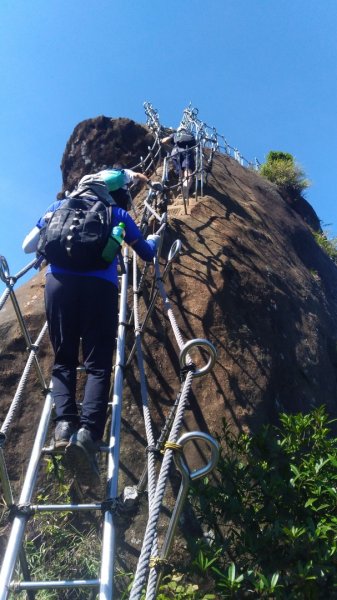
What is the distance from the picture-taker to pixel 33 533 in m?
3.50

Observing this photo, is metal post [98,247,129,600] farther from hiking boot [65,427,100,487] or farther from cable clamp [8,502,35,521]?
cable clamp [8,502,35,521]

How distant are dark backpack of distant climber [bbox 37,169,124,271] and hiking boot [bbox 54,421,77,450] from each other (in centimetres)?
85

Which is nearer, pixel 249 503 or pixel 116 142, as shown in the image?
pixel 249 503

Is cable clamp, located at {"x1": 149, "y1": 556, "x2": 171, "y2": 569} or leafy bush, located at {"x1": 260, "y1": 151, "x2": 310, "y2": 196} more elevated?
leafy bush, located at {"x1": 260, "y1": 151, "x2": 310, "y2": 196}

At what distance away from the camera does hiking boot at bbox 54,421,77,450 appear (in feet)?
9.20

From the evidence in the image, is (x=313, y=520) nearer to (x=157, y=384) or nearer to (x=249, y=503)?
(x=249, y=503)

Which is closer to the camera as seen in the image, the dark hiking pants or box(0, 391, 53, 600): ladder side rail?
box(0, 391, 53, 600): ladder side rail

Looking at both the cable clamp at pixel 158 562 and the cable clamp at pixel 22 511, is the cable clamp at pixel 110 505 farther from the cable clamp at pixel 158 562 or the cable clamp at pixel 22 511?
the cable clamp at pixel 158 562

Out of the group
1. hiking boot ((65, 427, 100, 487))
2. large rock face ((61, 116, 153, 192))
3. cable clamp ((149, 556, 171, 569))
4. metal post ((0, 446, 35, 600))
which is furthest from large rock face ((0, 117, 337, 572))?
large rock face ((61, 116, 153, 192))

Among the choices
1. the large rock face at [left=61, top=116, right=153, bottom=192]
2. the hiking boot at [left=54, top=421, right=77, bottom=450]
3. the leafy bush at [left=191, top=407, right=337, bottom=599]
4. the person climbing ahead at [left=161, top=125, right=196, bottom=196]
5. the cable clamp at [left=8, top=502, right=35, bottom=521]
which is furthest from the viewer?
the large rock face at [left=61, top=116, right=153, bottom=192]

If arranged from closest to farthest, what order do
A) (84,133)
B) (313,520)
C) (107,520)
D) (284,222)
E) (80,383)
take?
1. (107,520)
2. (313,520)
3. (80,383)
4. (284,222)
5. (84,133)

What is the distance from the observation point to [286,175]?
39.6ft

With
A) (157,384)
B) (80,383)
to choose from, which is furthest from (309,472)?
(80,383)

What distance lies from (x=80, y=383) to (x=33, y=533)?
3.98 ft
